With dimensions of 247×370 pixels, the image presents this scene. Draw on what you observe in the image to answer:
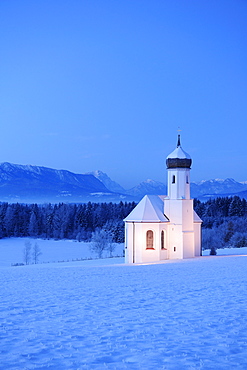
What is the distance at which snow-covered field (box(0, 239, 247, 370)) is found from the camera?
22.0 ft

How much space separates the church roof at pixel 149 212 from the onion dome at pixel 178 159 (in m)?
→ 3.28

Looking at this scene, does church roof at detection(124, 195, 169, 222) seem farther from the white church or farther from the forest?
the forest

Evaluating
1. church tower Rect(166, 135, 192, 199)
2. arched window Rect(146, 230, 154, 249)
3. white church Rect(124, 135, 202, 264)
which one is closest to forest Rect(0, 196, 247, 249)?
white church Rect(124, 135, 202, 264)

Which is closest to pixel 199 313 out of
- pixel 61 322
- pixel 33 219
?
pixel 61 322

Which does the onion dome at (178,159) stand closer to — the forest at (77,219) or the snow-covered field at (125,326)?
the snow-covered field at (125,326)

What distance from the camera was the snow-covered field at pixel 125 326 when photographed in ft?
22.0

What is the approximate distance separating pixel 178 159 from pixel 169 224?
529 centimetres

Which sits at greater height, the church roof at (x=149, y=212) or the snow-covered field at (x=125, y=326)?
the church roof at (x=149, y=212)

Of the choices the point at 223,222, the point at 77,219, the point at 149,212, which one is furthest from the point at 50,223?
the point at 149,212

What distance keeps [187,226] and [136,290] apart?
17.9m

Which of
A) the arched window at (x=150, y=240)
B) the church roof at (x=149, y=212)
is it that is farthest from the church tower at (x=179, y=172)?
the arched window at (x=150, y=240)

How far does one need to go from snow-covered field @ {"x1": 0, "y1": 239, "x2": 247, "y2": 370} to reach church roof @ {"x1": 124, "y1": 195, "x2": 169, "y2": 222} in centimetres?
1570

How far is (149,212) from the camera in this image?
101ft

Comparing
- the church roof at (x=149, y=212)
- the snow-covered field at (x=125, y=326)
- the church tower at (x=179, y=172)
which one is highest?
the church tower at (x=179, y=172)
